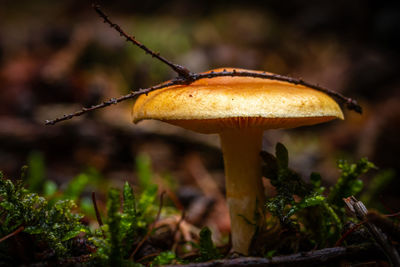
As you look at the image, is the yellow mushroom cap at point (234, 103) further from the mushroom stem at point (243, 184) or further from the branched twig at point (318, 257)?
the branched twig at point (318, 257)

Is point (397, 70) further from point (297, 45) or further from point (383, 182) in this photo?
point (383, 182)

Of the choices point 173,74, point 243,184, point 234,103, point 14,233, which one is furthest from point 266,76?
point 173,74

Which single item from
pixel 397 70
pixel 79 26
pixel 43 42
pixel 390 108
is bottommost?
pixel 390 108

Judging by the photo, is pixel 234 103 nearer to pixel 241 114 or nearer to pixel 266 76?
pixel 241 114

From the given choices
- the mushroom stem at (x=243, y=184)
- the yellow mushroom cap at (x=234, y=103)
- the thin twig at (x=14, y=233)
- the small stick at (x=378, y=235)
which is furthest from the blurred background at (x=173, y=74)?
the thin twig at (x=14, y=233)

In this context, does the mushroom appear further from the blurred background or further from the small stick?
the blurred background

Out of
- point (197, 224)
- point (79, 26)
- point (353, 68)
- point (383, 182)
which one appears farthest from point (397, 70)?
point (79, 26)

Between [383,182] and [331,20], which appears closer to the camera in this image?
[383,182]
